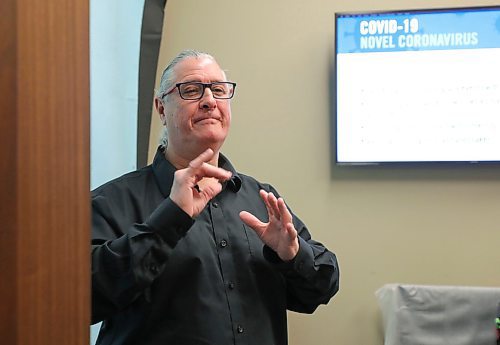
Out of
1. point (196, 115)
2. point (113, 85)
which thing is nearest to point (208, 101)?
point (196, 115)

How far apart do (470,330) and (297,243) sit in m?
1.02

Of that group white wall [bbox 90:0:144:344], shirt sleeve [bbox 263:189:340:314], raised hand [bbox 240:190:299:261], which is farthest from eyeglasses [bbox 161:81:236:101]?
white wall [bbox 90:0:144:344]

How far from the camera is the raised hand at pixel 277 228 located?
4.04 feet

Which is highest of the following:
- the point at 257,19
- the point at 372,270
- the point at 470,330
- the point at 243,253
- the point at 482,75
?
the point at 257,19

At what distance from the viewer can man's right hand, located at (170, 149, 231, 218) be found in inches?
44.5

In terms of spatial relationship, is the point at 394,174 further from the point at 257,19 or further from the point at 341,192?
the point at 257,19

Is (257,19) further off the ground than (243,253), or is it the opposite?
(257,19)

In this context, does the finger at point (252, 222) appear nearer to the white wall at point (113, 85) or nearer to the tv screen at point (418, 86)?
the white wall at point (113, 85)

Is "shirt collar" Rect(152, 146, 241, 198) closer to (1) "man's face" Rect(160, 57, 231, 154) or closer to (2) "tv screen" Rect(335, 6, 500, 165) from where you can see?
(1) "man's face" Rect(160, 57, 231, 154)

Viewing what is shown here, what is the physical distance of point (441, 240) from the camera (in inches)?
81.0

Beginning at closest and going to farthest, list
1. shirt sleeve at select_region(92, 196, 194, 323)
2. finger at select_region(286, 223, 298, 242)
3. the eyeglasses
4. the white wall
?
shirt sleeve at select_region(92, 196, 194, 323) < finger at select_region(286, 223, 298, 242) < the eyeglasses < the white wall

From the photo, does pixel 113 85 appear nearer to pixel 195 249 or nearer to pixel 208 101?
pixel 208 101

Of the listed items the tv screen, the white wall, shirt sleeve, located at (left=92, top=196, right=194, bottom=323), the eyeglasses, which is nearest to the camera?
shirt sleeve, located at (left=92, top=196, right=194, bottom=323)

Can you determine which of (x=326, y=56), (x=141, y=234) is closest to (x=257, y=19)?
(x=326, y=56)
